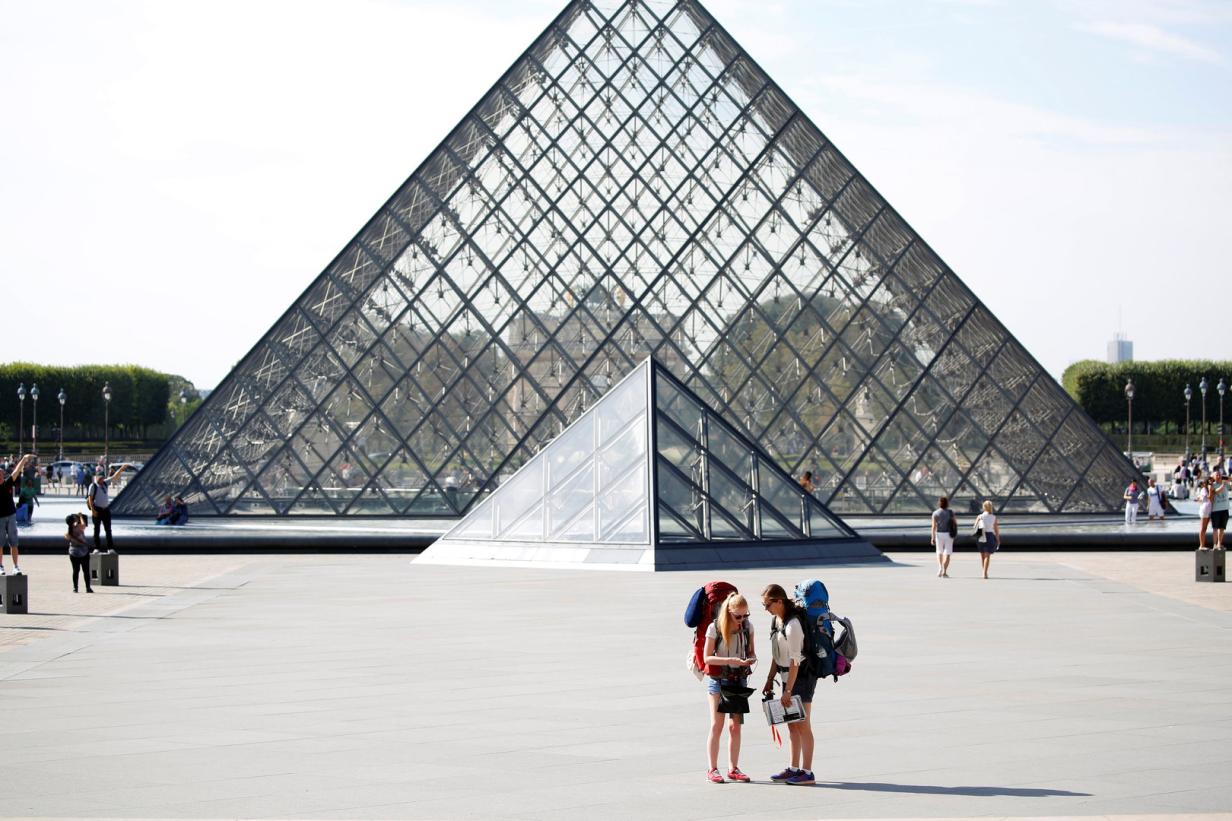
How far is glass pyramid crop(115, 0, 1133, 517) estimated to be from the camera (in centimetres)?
2934

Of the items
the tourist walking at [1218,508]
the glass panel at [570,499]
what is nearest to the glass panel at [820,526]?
the glass panel at [570,499]

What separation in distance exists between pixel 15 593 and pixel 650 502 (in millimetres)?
8035

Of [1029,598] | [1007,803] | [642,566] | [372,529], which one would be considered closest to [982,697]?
[1007,803]

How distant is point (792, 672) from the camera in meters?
6.79

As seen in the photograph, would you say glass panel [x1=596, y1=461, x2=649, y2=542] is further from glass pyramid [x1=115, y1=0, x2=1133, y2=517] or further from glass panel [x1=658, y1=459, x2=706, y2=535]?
glass pyramid [x1=115, y1=0, x2=1133, y2=517]

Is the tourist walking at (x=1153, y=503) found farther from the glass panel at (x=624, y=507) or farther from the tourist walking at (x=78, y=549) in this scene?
the tourist walking at (x=78, y=549)

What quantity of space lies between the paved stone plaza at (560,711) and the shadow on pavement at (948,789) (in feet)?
0.06

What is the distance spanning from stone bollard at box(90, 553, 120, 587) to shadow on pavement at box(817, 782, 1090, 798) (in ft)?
39.9

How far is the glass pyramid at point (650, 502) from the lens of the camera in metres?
20.0

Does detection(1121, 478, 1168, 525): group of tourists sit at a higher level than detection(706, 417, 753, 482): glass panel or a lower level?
lower

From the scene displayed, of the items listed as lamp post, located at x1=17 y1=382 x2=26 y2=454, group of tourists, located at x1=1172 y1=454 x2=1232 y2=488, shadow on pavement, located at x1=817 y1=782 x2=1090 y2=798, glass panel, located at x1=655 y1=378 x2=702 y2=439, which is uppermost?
lamp post, located at x1=17 y1=382 x2=26 y2=454

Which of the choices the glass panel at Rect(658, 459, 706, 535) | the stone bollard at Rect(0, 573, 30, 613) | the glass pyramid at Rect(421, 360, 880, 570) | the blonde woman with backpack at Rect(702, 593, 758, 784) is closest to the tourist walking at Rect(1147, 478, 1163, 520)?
the glass pyramid at Rect(421, 360, 880, 570)

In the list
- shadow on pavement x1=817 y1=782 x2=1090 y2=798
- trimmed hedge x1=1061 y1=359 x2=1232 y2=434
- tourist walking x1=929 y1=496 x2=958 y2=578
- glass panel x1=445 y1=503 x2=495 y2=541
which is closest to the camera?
shadow on pavement x1=817 y1=782 x2=1090 y2=798

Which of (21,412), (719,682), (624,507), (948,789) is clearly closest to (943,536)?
(624,507)
